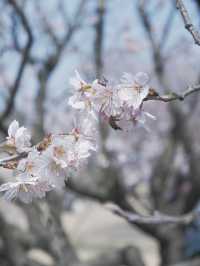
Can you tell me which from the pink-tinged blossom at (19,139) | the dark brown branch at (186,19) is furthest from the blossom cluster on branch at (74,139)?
the dark brown branch at (186,19)

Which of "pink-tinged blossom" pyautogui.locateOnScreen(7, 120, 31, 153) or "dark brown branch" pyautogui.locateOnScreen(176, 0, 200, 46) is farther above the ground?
"dark brown branch" pyautogui.locateOnScreen(176, 0, 200, 46)

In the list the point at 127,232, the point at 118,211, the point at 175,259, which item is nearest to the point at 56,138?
the point at 118,211

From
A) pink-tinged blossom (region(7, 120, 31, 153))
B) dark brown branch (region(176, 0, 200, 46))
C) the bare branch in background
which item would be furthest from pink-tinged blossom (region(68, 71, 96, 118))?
the bare branch in background

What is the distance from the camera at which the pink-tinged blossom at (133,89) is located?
122cm

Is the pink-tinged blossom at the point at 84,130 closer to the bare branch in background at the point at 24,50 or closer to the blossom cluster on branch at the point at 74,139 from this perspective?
the blossom cluster on branch at the point at 74,139

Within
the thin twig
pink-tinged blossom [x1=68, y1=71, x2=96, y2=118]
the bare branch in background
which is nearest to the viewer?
the thin twig

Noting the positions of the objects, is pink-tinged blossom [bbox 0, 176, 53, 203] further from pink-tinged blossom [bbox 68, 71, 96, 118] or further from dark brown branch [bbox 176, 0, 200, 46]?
dark brown branch [bbox 176, 0, 200, 46]

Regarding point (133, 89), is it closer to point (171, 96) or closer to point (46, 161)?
point (171, 96)

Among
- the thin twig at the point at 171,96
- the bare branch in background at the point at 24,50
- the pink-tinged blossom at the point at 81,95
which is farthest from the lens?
the bare branch in background at the point at 24,50

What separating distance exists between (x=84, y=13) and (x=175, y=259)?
2.82 meters

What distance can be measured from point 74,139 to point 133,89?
7.6 inches

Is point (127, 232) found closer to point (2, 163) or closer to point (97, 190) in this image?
point (97, 190)

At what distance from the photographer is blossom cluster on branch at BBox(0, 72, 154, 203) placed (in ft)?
4.00

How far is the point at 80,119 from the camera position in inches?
50.9
